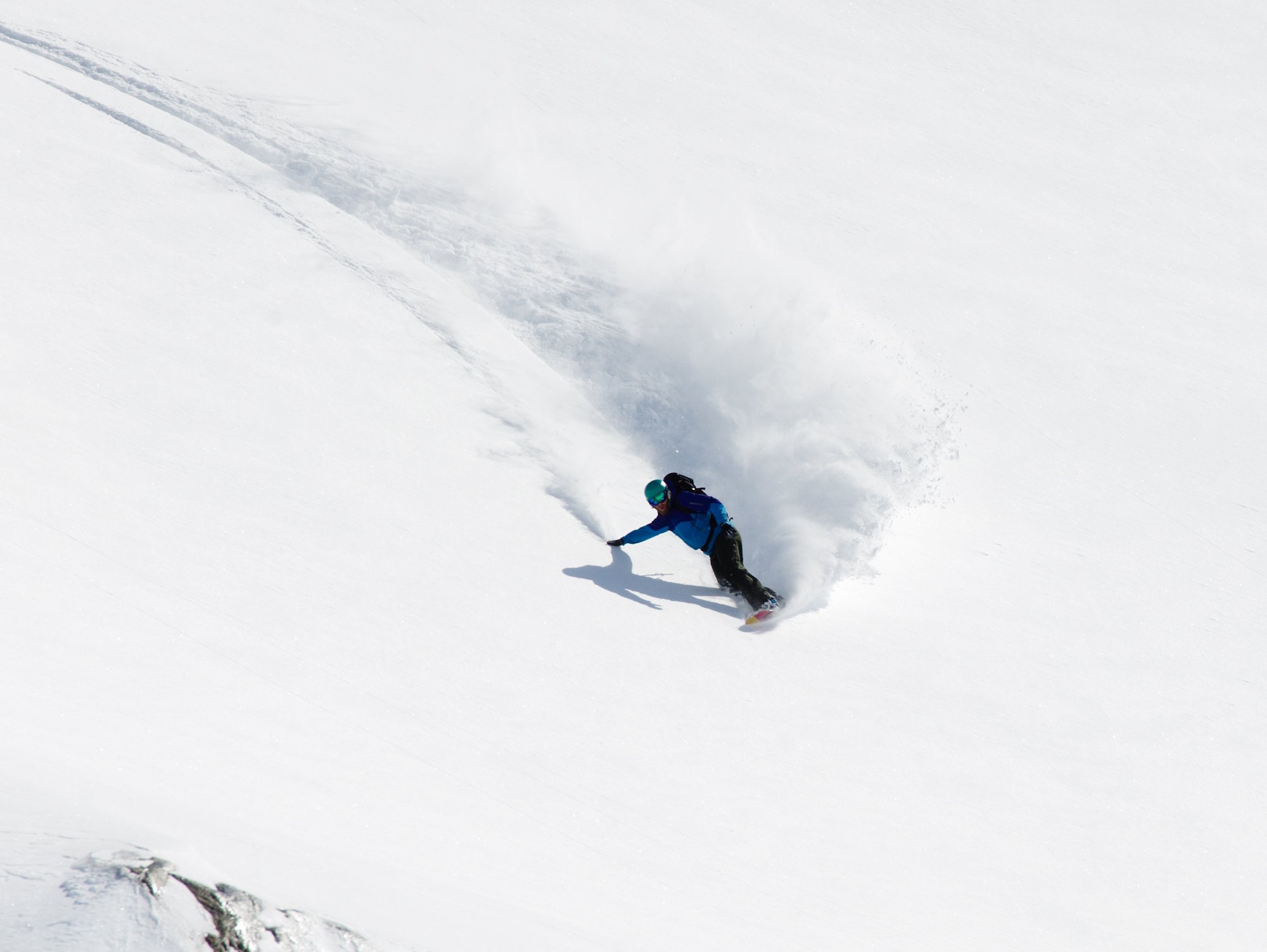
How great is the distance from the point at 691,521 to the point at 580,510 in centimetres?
95

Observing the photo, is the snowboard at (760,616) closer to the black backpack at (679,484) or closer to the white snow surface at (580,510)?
the white snow surface at (580,510)

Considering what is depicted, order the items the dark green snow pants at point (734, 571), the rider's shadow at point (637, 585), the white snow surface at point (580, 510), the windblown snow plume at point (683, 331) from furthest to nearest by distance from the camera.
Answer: the windblown snow plume at point (683, 331) < the dark green snow pants at point (734, 571) < the rider's shadow at point (637, 585) < the white snow surface at point (580, 510)

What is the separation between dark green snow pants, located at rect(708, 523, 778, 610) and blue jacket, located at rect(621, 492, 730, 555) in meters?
0.07

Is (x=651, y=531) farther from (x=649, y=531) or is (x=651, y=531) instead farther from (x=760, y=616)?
(x=760, y=616)

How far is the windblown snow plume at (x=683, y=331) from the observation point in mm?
9156

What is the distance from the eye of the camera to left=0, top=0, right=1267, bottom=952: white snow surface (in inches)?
199

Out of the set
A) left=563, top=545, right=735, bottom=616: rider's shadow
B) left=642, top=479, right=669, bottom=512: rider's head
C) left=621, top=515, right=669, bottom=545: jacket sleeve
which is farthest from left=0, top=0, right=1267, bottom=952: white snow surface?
left=642, top=479, right=669, bottom=512: rider's head

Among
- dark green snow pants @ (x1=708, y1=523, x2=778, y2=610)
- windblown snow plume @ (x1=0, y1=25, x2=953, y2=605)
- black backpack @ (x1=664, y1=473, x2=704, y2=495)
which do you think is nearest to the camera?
dark green snow pants @ (x1=708, y1=523, x2=778, y2=610)

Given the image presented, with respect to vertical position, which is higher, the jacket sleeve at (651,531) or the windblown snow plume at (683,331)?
the windblown snow plume at (683,331)

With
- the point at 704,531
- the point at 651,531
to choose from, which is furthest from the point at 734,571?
the point at 651,531

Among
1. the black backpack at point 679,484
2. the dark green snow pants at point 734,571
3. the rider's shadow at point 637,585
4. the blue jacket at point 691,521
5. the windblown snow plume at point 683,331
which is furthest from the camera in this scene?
the windblown snow plume at point 683,331

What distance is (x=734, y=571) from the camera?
317 inches

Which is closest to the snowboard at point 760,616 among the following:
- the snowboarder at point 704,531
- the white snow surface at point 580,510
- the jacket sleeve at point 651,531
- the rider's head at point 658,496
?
the snowboarder at point 704,531

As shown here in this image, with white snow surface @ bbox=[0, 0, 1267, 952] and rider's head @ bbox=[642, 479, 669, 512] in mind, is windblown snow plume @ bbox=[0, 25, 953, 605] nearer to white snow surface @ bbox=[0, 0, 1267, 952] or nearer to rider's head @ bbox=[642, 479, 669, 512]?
white snow surface @ bbox=[0, 0, 1267, 952]
